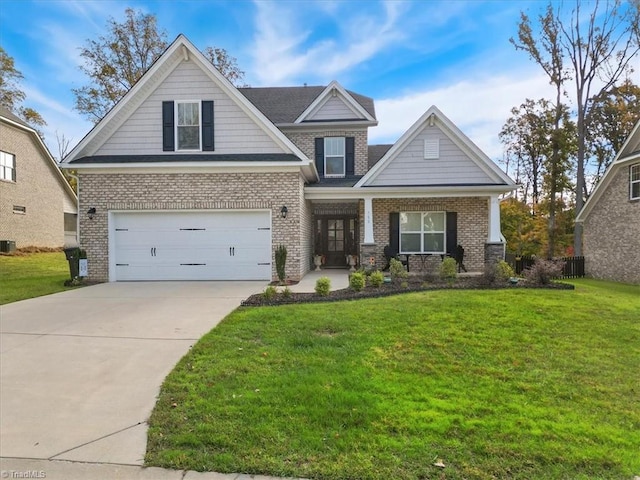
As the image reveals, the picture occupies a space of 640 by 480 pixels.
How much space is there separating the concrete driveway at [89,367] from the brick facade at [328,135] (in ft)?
28.1

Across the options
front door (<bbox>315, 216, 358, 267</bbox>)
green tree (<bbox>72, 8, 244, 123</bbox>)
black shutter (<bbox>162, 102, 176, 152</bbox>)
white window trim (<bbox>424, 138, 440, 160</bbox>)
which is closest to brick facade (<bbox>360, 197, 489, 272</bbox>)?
white window trim (<bbox>424, 138, 440, 160</bbox>)

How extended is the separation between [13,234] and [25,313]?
17523 millimetres

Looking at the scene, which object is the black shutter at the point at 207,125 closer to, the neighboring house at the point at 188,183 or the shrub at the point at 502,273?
the neighboring house at the point at 188,183

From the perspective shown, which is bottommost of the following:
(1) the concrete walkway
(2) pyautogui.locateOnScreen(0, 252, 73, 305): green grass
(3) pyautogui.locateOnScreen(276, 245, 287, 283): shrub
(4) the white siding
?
(1) the concrete walkway

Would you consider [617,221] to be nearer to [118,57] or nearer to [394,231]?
[394,231]

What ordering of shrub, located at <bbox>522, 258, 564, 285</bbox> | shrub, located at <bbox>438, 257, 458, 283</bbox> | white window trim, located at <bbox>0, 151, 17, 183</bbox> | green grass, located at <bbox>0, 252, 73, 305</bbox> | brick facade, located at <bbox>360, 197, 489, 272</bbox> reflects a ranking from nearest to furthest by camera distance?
shrub, located at <bbox>522, 258, 564, 285</bbox>
green grass, located at <bbox>0, 252, 73, 305</bbox>
shrub, located at <bbox>438, 257, 458, 283</bbox>
brick facade, located at <bbox>360, 197, 489, 272</bbox>
white window trim, located at <bbox>0, 151, 17, 183</bbox>

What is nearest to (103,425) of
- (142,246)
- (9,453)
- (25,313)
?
(9,453)

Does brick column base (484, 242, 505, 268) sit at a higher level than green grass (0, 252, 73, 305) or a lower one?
higher

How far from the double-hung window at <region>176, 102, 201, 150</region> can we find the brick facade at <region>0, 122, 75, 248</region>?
584 inches

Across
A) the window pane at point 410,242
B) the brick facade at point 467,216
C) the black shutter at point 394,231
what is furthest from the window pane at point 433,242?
the black shutter at point 394,231

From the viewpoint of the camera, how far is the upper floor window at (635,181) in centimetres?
1381

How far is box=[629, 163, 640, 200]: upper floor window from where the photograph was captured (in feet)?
45.3

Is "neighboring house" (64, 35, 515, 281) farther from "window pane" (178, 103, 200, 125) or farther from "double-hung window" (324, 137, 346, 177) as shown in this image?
"double-hung window" (324, 137, 346, 177)

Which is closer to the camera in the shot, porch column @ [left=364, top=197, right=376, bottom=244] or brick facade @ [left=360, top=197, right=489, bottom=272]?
porch column @ [left=364, top=197, right=376, bottom=244]
